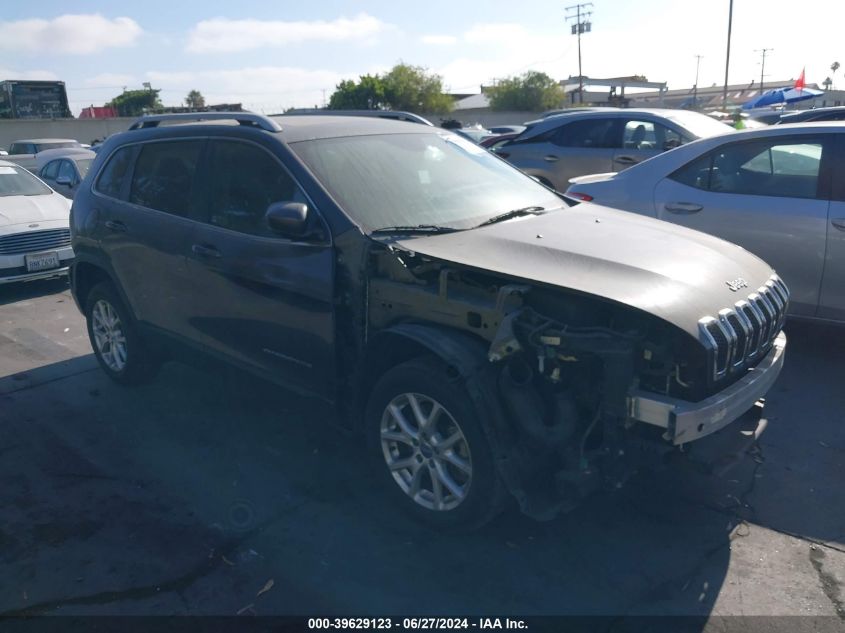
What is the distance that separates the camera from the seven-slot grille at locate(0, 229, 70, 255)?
8.84 m

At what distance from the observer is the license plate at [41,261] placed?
29.3ft

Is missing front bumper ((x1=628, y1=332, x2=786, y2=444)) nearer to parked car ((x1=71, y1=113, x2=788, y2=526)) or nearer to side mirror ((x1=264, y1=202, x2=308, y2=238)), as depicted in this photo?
parked car ((x1=71, y1=113, x2=788, y2=526))

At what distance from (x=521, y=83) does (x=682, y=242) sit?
213ft

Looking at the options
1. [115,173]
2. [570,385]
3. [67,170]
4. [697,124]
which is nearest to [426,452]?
[570,385]

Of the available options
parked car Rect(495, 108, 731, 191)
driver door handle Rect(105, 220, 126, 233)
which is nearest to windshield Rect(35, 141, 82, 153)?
parked car Rect(495, 108, 731, 191)

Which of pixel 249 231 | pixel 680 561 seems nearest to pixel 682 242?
pixel 680 561

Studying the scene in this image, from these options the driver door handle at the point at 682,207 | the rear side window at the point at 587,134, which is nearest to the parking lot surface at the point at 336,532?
the driver door handle at the point at 682,207

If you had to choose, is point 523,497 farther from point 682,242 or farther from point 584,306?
point 682,242

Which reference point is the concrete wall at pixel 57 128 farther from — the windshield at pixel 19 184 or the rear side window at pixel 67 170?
the windshield at pixel 19 184

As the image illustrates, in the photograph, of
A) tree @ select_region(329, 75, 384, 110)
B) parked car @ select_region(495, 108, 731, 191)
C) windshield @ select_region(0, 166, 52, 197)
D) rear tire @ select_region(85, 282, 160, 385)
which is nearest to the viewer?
rear tire @ select_region(85, 282, 160, 385)

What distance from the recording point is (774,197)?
230 inches

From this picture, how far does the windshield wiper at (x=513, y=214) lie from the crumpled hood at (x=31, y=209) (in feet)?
23.1

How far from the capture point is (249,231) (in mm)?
4410

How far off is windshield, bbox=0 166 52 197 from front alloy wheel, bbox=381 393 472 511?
27.2 feet
